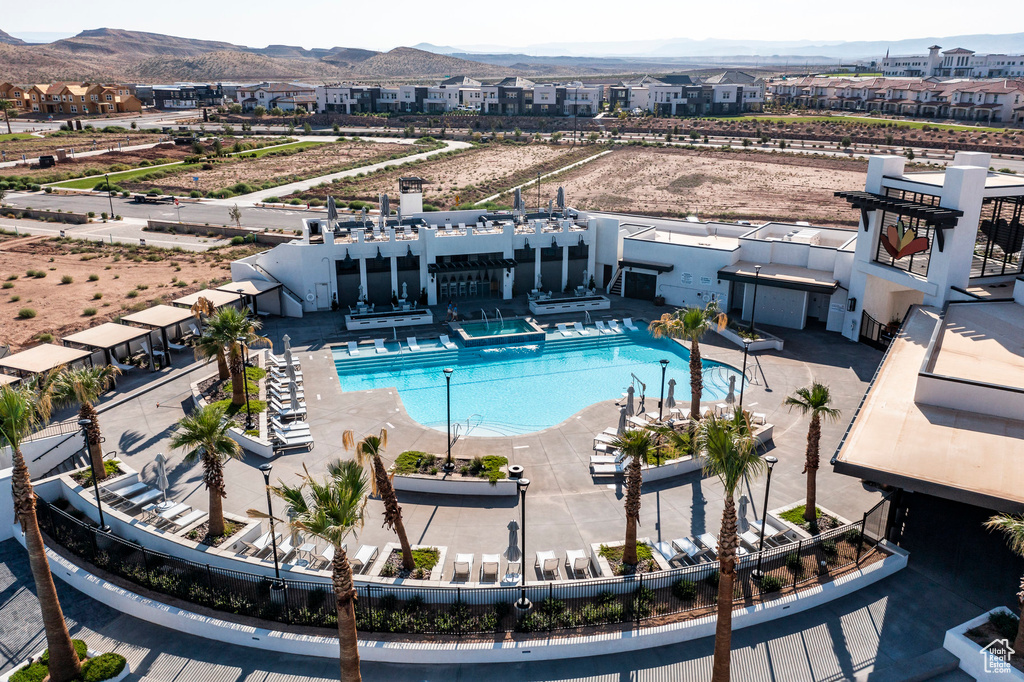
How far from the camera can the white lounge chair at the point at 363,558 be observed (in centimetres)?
1934

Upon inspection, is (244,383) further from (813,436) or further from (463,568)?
(813,436)

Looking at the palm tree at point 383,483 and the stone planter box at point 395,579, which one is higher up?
the palm tree at point 383,483

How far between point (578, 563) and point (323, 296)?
1041 inches

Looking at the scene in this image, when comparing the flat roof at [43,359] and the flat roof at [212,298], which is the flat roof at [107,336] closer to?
the flat roof at [43,359]

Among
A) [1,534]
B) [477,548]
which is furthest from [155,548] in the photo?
[477,548]

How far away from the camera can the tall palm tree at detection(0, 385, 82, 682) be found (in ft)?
50.7

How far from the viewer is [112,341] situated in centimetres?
3130

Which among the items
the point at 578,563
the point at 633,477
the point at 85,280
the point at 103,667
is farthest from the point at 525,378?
the point at 85,280

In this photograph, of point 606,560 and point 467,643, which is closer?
point 467,643

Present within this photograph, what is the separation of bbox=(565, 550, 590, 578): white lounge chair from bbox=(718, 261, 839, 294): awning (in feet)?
70.4

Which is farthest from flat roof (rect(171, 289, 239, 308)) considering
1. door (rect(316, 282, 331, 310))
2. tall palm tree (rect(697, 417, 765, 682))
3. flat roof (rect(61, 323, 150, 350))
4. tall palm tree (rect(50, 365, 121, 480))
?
tall palm tree (rect(697, 417, 765, 682))

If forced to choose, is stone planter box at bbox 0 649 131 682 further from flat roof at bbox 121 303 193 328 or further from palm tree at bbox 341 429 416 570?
flat roof at bbox 121 303 193 328

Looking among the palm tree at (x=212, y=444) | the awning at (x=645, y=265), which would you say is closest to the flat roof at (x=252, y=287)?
the palm tree at (x=212, y=444)

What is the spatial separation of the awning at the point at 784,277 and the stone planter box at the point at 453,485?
1948 centimetres
